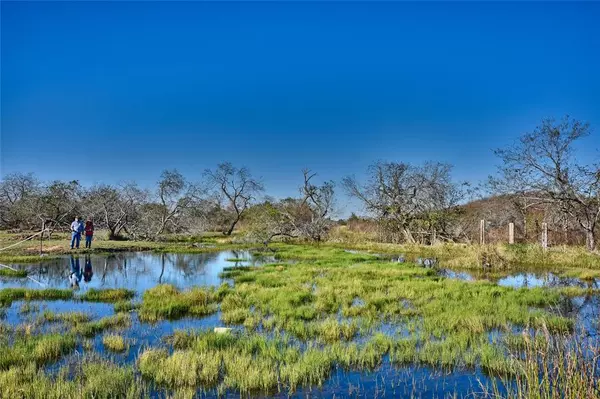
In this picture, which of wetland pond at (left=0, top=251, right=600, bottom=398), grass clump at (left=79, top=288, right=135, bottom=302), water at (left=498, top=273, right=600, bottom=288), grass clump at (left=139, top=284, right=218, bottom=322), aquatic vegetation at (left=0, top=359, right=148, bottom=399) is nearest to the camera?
aquatic vegetation at (left=0, top=359, right=148, bottom=399)

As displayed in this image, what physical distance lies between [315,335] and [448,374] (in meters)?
3.09

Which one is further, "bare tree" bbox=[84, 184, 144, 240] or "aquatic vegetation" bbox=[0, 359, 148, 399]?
"bare tree" bbox=[84, 184, 144, 240]

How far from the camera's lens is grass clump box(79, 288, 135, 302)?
1327cm

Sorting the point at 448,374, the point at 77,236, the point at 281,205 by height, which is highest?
the point at 281,205

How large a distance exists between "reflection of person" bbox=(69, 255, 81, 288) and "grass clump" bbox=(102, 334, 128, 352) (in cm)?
831

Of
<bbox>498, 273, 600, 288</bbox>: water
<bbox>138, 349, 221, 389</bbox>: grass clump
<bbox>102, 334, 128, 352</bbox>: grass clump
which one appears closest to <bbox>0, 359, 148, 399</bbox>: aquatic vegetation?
<bbox>138, 349, 221, 389</bbox>: grass clump

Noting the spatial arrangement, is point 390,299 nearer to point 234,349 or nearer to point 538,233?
point 234,349

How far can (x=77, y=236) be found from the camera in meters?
27.8

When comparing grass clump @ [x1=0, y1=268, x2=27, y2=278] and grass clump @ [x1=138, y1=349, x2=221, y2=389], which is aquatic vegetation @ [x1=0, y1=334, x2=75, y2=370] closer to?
grass clump @ [x1=138, y1=349, x2=221, y2=389]

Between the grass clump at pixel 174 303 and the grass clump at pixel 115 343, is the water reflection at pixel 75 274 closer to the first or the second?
the grass clump at pixel 174 303

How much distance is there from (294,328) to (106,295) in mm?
7276

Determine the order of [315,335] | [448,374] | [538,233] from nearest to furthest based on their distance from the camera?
1. [448,374]
2. [315,335]
3. [538,233]

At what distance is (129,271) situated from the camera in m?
20.2

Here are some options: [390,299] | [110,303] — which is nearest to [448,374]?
[390,299]
